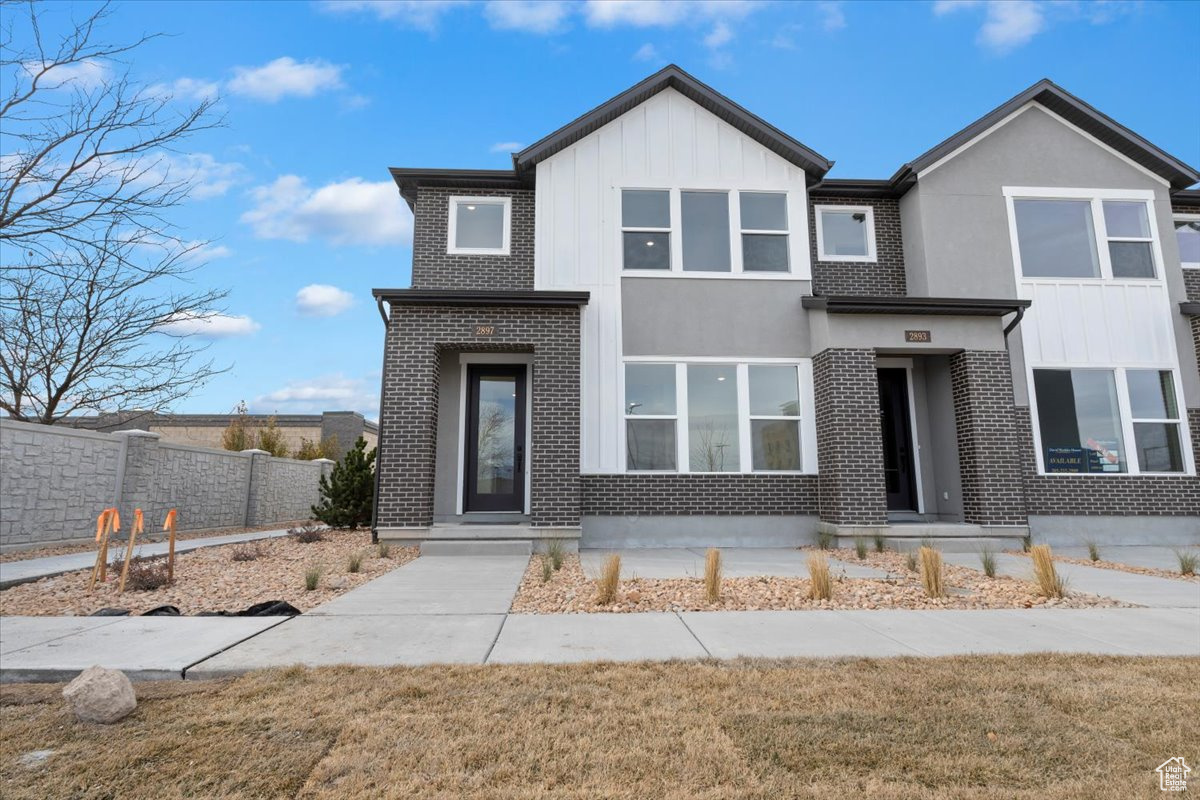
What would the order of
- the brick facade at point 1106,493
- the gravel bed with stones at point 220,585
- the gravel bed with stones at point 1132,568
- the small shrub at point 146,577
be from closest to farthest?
the gravel bed with stones at point 220,585, the small shrub at point 146,577, the gravel bed with stones at point 1132,568, the brick facade at point 1106,493

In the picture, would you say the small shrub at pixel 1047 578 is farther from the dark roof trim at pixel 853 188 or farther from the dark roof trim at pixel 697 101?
the dark roof trim at pixel 853 188

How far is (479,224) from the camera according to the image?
11867 millimetres

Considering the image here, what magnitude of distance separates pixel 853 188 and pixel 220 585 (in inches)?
506

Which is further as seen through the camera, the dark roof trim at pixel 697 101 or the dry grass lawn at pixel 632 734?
the dark roof trim at pixel 697 101

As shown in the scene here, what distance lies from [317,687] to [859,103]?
21.1m

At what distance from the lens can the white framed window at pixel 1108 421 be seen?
436 inches

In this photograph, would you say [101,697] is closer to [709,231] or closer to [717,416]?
[717,416]

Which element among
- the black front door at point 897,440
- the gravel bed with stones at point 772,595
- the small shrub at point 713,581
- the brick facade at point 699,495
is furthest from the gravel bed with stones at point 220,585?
the black front door at point 897,440

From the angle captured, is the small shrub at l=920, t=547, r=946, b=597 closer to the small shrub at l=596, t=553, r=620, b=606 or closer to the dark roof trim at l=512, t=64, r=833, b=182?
the small shrub at l=596, t=553, r=620, b=606

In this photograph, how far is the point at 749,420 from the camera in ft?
36.0

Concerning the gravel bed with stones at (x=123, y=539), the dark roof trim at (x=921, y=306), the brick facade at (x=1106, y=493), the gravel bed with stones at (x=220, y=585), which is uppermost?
the dark roof trim at (x=921, y=306)

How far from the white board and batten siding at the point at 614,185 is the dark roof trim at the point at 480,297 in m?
1.14

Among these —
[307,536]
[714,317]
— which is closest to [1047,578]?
[714,317]

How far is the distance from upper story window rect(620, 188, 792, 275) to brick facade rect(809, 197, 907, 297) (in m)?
0.93
